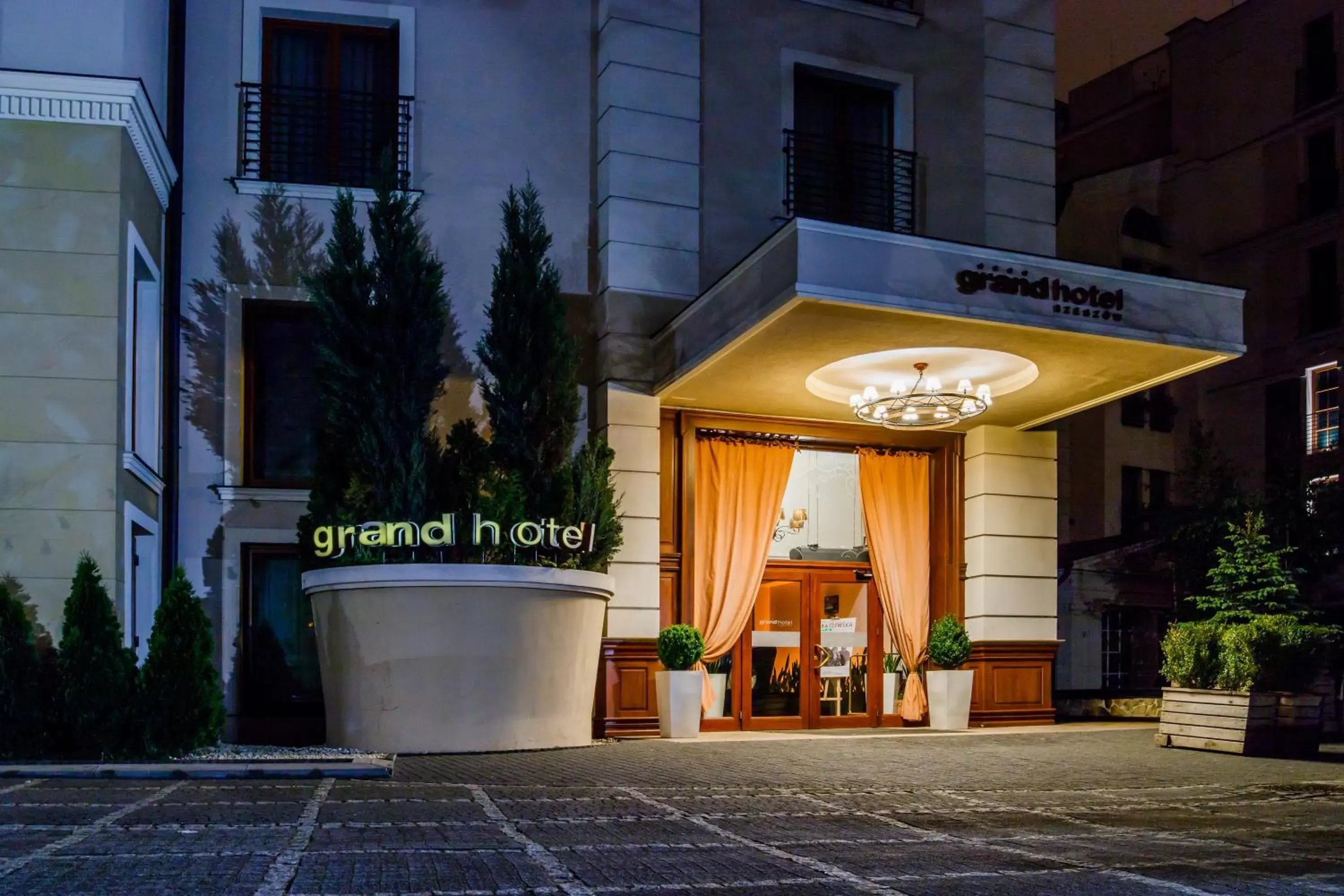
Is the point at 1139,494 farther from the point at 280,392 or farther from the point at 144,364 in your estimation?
the point at 144,364

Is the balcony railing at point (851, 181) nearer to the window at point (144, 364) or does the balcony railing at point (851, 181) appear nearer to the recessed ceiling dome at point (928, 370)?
the recessed ceiling dome at point (928, 370)

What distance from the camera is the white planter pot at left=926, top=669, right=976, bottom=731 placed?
13188mm

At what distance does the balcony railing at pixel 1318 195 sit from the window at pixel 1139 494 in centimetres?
586

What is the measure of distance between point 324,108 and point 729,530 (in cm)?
543

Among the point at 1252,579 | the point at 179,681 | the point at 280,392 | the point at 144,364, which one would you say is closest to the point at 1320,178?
the point at 1252,579

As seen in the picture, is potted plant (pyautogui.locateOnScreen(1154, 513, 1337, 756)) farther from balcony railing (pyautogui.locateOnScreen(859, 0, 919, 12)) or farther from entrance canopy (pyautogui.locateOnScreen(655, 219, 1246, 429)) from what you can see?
balcony railing (pyautogui.locateOnScreen(859, 0, 919, 12))

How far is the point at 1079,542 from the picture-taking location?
27.5m

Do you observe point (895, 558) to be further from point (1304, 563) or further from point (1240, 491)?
point (1304, 563)

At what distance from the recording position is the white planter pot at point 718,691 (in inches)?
512

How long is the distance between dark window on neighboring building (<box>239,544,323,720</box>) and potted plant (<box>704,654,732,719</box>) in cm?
363

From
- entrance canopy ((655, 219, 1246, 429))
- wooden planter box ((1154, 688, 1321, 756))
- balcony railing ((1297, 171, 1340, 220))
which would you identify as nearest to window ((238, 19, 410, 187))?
entrance canopy ((655, 219, 1246, 429))

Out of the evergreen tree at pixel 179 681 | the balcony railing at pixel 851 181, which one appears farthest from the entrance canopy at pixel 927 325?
the evergreen tree at pixel 179 681

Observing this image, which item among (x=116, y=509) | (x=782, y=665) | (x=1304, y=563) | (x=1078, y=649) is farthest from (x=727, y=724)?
(x=1078, y=649)

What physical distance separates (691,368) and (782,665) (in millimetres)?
3609
